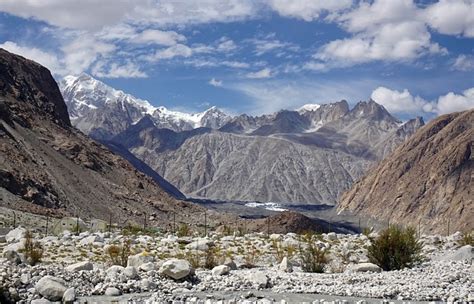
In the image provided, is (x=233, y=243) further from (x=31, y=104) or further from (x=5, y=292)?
(x=31, y=104)

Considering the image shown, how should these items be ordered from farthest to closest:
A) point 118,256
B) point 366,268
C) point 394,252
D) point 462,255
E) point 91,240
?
1. point 91,240
2. point 462,255
3. point 394,252
4. point 118,256
5. point 366,268

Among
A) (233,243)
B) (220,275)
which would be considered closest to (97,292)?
(220,275)

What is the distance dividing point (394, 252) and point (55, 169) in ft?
253

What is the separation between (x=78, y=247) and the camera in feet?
112

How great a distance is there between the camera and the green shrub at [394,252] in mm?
29766

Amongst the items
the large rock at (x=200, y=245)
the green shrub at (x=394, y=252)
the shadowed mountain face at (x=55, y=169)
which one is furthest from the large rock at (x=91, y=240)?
the shadowed mountain face at (x=55, y=169)

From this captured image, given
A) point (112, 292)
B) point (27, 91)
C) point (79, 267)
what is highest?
point (27, 91)

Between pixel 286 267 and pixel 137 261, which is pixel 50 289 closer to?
pixel 137 261

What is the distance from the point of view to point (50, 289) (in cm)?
2053

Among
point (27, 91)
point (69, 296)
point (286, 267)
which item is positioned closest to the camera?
point (69, 296)

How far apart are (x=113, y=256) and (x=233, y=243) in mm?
11021

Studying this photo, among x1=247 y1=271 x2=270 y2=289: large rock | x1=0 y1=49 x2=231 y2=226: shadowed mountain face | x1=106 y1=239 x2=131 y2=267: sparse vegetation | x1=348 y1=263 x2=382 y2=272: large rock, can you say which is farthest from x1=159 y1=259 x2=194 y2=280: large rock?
x1=0 y1=49 x2=231 y2=226: shadowed mountain face

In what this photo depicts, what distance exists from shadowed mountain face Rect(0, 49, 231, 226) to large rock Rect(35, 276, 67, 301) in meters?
60.8

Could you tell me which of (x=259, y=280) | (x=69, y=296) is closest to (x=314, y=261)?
(x=259, y=280)
